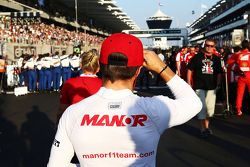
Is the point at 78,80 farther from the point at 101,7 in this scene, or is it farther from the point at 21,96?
the point at 101,7

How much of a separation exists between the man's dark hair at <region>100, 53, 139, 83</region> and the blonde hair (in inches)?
92.2

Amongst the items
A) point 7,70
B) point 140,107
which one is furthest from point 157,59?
point 7,70

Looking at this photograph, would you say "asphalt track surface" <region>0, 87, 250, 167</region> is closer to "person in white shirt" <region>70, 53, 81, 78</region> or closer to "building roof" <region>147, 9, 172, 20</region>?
"person in white shirt" <region>70, 53, 81, 78</region>

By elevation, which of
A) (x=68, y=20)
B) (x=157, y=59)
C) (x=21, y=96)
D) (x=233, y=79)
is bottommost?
(x=21, y=96)

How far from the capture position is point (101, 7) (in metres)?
59.8

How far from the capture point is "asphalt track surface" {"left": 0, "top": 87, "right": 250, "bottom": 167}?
6121mm

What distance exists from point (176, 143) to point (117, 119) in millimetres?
5585

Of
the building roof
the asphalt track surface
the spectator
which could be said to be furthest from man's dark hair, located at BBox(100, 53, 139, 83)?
the building roof

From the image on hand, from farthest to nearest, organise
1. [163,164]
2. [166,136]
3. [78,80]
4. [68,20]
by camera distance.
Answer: [68,20] < [166,136] < [163,164] < [78,80]

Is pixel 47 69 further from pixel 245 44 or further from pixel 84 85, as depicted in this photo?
pixel 84 85

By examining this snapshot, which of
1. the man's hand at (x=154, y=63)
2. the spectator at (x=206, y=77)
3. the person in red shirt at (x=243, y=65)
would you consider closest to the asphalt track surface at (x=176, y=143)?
the spectator at (x=206, y=77)

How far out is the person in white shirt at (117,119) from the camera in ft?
6.27

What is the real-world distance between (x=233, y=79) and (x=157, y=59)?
967 centimetres

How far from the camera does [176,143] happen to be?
735 centimetres
